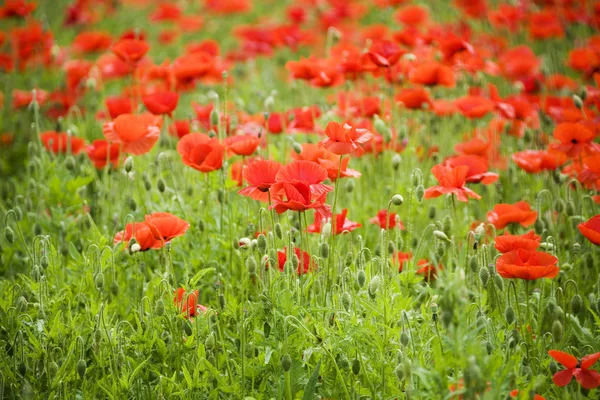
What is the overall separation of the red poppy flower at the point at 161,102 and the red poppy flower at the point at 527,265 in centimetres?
175

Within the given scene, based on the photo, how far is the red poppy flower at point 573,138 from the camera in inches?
120

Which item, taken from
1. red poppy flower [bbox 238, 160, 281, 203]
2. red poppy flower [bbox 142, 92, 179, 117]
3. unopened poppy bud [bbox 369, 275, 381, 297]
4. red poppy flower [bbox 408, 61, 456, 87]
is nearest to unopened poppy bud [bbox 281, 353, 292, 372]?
unopened poppy bud [bbox 369, 275, 381, 297]

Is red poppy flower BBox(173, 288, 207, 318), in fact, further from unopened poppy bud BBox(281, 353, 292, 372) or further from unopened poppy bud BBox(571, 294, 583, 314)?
unopened poppy bud BBox(571, 294, 583, 314)

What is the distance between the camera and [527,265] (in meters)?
2.16

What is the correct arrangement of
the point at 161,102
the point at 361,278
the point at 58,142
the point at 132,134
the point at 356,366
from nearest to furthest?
1. the point at 356,366
2. the point at 361,278
3. the point at 132,134
4. the point at 161,102
5. the point at 58,142

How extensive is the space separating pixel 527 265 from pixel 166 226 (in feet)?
3.94

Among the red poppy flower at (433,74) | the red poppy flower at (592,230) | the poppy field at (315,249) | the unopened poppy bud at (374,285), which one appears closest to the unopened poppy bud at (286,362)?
the poppy field at (315,249)

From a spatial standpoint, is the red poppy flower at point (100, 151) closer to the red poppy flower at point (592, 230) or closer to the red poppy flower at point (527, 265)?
the red poppy flower at point (527, 265)

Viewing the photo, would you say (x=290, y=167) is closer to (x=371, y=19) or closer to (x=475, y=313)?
(x=475, y=313)

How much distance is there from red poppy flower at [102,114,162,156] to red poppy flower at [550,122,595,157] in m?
1.73

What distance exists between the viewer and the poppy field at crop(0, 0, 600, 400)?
2.18 m

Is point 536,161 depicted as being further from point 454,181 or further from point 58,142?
point 58,142

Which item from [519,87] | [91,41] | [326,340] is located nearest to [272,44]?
[91,41]

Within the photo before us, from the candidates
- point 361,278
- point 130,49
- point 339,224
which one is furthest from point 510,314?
point 130,49
